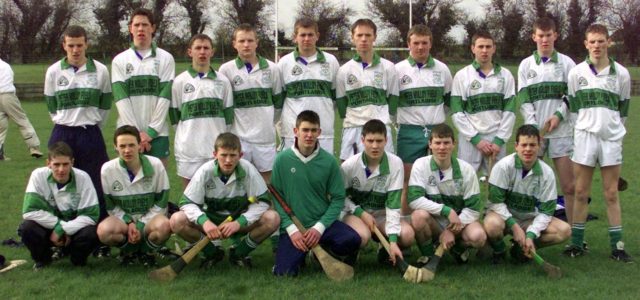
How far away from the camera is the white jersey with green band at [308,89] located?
544cm

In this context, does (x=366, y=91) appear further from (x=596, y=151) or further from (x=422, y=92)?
(x=596, y=151)

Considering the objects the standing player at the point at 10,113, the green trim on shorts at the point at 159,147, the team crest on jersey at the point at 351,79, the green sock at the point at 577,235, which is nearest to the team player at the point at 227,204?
the green trim on shorts at the point at 159,147

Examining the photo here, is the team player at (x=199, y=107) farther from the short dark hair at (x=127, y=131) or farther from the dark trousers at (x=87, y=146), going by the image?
the dark trousers at (x=87, y=146)

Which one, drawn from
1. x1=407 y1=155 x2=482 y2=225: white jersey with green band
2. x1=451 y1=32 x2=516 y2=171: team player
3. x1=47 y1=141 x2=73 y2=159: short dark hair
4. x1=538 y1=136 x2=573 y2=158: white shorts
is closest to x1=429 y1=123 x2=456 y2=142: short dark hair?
x1=407 y1=155 x2=482 y2=225: white jersey with green band

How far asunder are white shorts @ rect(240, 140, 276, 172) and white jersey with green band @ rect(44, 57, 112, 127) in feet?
4.19

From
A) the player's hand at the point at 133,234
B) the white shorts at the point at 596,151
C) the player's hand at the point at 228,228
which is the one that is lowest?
the player's hand at the point at 133,234

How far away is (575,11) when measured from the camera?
37.5 m

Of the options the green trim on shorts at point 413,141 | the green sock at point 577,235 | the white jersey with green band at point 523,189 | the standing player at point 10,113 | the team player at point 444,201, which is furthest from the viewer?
the standing player at point 10,113

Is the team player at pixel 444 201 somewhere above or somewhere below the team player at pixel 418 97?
below

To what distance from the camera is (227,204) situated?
4902mm

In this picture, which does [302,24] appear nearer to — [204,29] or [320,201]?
[320,201]

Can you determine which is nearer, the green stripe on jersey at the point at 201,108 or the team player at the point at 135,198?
the team player at the point at 135,198

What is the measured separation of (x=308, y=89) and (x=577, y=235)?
249 cm

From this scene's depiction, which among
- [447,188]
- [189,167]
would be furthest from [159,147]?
[447,188]
